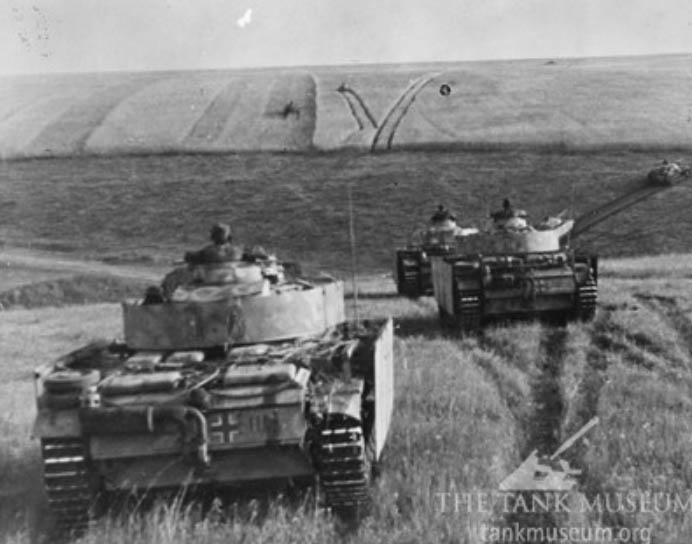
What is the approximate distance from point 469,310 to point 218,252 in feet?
26.8

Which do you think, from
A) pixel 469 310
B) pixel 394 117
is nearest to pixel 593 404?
pixel 469 310

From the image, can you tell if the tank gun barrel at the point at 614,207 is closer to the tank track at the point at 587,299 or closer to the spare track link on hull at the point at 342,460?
the tank track at the point at 587,299

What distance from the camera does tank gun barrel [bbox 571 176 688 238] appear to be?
3772cm

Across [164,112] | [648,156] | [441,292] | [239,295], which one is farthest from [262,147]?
[239,295]

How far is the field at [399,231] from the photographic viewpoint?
8.89 m

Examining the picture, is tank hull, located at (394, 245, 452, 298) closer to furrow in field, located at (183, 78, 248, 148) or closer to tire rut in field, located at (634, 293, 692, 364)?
tire rut in field, located at (634, 293, 692, 364)

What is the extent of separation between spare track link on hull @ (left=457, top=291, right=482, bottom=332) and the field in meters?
0.45

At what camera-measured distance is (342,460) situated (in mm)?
8367

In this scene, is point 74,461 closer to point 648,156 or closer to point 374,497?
point 374,497

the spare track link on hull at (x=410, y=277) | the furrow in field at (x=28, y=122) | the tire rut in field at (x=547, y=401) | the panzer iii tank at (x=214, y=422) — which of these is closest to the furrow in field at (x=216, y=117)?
the furrow in field at (x=28, y=122)

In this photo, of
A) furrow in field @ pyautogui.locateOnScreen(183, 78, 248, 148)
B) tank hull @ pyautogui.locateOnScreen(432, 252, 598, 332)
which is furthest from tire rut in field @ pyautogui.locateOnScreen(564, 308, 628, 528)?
furrow in field @ pyautogui.locateOnScreen(183, 78, 248, 148)

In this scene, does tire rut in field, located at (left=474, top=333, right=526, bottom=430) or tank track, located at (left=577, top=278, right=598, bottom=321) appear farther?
tank track, located at (left=577, top=278, right=598, bottom=321)

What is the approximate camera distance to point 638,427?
1054 cm

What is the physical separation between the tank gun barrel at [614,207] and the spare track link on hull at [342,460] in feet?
96.0
